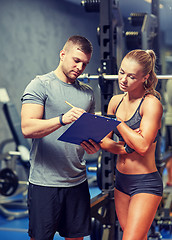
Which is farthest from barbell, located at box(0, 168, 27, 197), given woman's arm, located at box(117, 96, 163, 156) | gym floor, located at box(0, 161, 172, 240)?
woman's arm, located at box(117, 96, 163, 156)

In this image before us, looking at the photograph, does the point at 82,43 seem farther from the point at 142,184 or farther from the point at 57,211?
the point at 57,211

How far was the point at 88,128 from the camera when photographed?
6.38 ft

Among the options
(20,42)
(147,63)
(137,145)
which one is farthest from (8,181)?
(147,63)

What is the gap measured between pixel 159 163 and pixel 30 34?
2817 mm

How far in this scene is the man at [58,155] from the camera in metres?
2.09

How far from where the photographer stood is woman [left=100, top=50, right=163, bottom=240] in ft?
6.71

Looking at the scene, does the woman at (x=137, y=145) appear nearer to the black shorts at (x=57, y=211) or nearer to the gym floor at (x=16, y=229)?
the black shorts at (x=57, y=211)

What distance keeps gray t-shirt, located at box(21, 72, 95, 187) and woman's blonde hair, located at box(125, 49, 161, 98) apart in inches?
15.0

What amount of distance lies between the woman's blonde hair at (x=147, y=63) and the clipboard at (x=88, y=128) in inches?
15.1

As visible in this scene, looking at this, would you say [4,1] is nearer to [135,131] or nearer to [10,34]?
[10,34]

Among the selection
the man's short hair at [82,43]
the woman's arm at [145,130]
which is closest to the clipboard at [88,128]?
the woman's arm at [145,130]

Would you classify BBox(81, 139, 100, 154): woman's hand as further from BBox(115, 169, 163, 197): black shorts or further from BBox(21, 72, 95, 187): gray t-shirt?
BBox(115, 169, 163, 197): black shorts

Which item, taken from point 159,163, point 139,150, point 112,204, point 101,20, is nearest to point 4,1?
point 101,20

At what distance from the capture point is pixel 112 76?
8.52 ft
